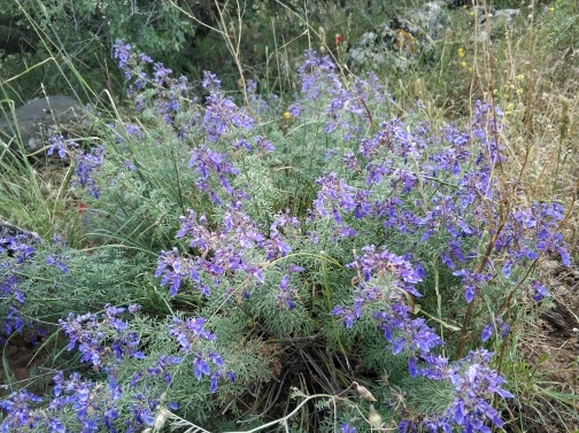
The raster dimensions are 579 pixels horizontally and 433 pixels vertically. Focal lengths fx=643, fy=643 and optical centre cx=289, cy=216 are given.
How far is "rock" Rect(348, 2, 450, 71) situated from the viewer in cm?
458

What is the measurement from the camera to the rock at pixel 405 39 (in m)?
4.58

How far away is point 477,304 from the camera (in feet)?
7.38

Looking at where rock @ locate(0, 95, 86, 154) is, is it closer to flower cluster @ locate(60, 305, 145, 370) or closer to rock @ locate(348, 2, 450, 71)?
rock @ locate(348, 2, 450, 71)

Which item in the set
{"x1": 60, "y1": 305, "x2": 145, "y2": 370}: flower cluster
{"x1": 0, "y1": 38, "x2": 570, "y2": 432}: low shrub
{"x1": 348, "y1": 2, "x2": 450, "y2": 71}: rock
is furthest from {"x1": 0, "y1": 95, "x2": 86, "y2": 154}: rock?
{"x1": 60, "y1": 305, "x2": 145, "y2": 370}: flower cluster

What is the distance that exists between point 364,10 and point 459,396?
4513 mm

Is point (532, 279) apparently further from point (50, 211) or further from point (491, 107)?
point (50, 211)

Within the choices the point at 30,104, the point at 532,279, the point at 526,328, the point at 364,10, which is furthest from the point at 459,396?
the point at 364,10

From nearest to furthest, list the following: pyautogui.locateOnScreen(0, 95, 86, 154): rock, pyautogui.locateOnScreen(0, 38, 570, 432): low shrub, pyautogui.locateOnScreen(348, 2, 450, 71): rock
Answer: pyautogui.locateOnScreen(0, 38, 570, 432): low shrub, pyautogui.locateOnScreen(0, 95, 86, 154): rock, pyautogui.locateOnScreen(348, 2, 450, 71): rock

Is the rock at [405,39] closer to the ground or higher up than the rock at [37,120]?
closer to the ground

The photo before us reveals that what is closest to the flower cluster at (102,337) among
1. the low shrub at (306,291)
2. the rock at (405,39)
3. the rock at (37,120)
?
the low shrub at (306,291)

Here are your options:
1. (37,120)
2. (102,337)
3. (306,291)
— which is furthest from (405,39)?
(102,337)

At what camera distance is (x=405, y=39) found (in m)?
4.60

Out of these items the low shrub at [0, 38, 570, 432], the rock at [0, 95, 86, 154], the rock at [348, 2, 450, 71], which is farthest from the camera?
the rock at [348, 2, 450, 71]

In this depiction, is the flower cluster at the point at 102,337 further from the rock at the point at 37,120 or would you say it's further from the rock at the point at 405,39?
the rock at the point at 405,39
